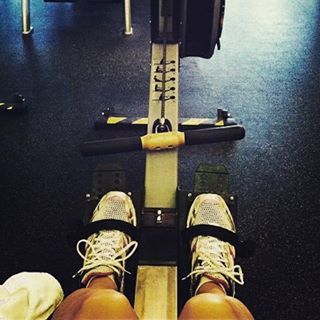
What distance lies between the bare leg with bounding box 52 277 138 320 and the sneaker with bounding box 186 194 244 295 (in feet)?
0.80

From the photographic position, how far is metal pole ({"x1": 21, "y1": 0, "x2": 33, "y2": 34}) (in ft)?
8.67

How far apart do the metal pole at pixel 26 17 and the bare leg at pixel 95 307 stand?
2217 millimetres

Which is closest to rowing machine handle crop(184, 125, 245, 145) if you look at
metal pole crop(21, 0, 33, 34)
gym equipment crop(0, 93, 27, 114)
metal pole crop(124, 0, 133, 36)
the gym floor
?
the gym floor

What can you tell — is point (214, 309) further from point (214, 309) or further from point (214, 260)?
point (214, 260)

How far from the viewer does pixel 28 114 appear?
2023mm

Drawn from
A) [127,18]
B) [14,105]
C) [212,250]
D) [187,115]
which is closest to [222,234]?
[212,250]

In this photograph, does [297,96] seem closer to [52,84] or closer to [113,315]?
[52,84]

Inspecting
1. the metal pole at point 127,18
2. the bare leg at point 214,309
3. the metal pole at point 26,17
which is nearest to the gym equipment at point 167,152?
the bare leg at point 214,309

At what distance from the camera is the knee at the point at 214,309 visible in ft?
2.68

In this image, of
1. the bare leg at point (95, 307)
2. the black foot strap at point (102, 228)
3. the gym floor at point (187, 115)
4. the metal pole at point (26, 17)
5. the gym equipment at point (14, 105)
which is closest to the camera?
the bare leg at point (95, 307)

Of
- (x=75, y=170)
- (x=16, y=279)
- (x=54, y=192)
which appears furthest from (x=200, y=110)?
(x=16, y=279)

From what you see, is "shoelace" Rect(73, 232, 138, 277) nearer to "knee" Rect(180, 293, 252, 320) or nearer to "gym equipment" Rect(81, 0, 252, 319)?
"gym equipment" Rect(81, 0, 252, 319)

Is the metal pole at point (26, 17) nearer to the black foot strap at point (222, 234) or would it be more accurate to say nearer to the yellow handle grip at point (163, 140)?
the yellow handle grip at point (163, 140)

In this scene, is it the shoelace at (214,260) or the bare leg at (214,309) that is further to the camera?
the shoelace at (214,260)
